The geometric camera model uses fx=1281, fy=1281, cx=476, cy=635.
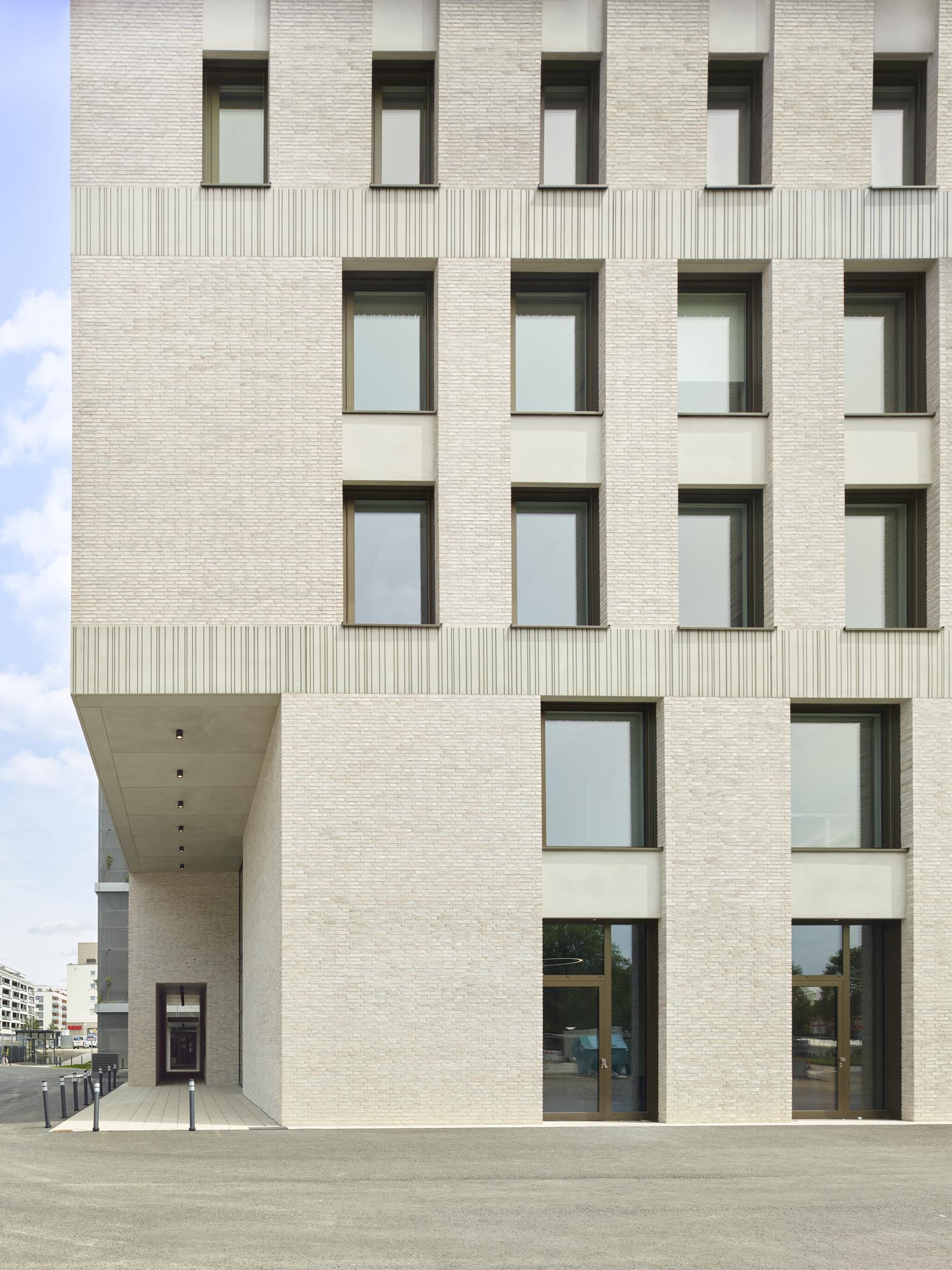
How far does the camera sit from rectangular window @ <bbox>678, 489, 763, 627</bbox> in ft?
69.6

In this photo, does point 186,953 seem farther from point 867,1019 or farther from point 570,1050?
Answer: point 867,1019

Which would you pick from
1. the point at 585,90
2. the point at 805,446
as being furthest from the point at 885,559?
the point at 585,90

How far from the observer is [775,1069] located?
19.9 meters

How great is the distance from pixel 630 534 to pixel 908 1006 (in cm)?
870

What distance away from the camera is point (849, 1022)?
20.7 m

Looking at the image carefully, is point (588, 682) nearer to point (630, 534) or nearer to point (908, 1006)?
point (630, 534)

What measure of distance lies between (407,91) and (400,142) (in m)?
0.90

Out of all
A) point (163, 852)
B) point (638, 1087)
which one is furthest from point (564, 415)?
point (163, 852)

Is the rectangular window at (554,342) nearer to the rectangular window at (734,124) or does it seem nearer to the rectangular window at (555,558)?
the rectangular window at (555,558)

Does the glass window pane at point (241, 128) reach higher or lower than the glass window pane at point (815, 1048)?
higher

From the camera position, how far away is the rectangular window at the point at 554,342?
21.5m

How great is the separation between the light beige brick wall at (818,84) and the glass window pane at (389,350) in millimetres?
6470

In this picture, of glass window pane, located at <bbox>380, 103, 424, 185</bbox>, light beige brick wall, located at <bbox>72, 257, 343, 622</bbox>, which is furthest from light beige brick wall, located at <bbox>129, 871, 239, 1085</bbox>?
glass window pane, located at <bbox>380, 103, 424, 185</bbox>

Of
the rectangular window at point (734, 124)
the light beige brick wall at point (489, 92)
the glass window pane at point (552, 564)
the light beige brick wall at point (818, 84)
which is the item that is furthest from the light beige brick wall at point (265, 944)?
the light beige brick wall at point (818, 84)
